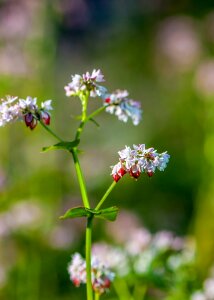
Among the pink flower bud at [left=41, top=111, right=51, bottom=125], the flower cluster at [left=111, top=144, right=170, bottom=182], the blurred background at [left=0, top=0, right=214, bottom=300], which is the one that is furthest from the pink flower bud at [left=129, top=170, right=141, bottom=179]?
the blurred background at [left=0, top=0, right=214, bottom=300]

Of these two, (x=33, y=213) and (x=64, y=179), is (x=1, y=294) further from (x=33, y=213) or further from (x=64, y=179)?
→ (x=64, y=179)

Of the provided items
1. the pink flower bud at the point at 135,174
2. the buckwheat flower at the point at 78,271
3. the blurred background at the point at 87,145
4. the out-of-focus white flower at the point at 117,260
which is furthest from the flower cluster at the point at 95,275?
the blurred background at the point at 87,145

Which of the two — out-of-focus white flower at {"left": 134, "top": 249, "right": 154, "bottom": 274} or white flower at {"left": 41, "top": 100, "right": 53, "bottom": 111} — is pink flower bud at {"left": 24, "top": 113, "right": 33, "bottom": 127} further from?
out-of-focus white flower at {"left": 134, "top": 249, "right": 154, "bottom": 274}

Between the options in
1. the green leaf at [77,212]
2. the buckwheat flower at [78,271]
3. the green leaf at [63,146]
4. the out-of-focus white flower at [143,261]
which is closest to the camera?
the green leaf at [77,212]

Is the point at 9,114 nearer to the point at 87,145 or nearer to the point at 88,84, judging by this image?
the point at 88,84

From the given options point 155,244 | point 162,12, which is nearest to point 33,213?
point 155,244

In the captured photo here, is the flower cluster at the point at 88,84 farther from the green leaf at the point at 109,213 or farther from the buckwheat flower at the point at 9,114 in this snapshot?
the green leaf at the point at 109,213
